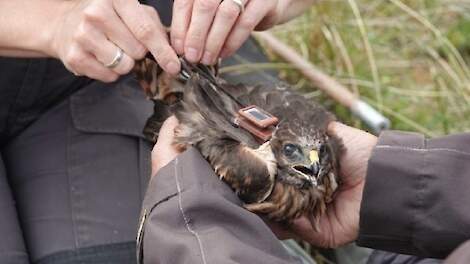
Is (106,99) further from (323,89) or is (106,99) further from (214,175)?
(323,89)

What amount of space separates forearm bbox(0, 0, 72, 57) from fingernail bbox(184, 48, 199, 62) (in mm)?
433

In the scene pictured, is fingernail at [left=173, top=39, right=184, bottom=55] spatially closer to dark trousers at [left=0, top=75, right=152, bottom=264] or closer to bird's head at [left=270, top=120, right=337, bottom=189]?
bird's head at [left=270, top=120, right=337, bottom=189]

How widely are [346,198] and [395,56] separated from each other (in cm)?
220

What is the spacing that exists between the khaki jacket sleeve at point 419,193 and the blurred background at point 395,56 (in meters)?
1.39

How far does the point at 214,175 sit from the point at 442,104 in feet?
7.10

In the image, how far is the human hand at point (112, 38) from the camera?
2.27 meters

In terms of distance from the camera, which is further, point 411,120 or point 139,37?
point 411,120

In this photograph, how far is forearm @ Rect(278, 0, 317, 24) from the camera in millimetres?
2602

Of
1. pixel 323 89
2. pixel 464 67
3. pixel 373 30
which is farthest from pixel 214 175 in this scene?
pixel 373 30

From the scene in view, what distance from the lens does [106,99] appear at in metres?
2.82

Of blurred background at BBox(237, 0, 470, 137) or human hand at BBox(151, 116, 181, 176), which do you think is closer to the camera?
human hand at BBox(151, 116, 181, 176)

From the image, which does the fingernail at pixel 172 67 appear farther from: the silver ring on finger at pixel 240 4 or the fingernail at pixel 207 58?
the silver ring on finger at pixel 240 4

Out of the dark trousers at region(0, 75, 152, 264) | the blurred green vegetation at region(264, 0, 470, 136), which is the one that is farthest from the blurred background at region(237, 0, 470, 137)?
the dark trousers at region(0, 75, 152, 264)

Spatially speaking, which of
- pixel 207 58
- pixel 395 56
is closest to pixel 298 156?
pixel 207 58
